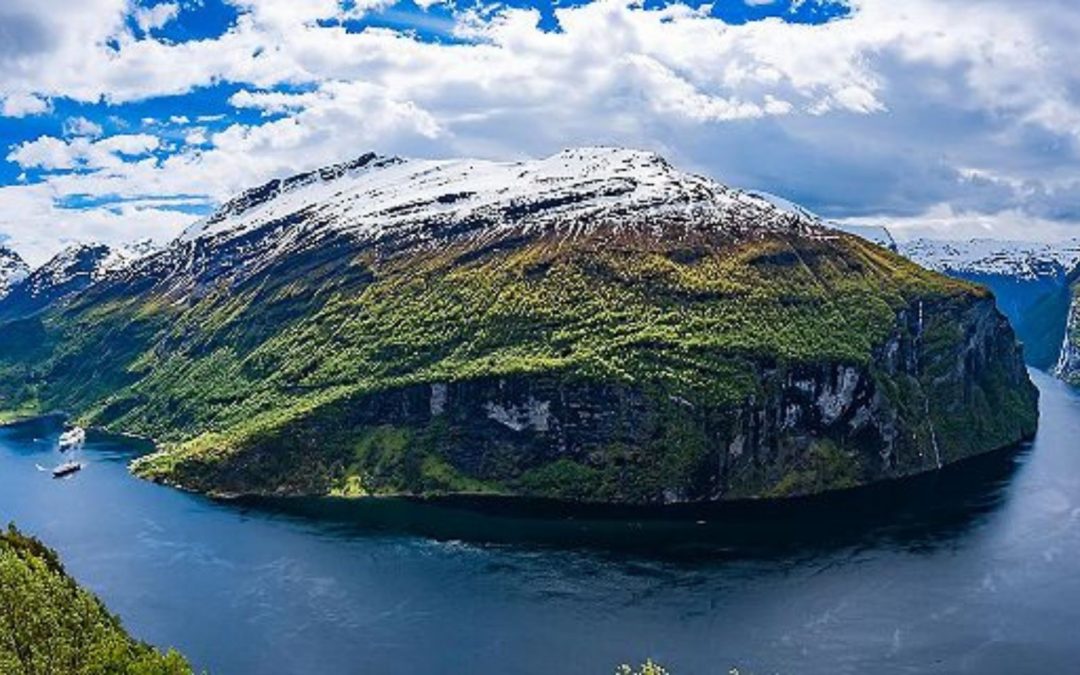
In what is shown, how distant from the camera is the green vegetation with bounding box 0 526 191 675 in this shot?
83.2 metres

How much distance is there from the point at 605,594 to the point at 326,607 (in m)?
45.3

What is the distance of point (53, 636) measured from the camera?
85.9 m

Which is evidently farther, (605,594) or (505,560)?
(505,560)

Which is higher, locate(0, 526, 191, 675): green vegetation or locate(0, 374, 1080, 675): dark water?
locate(0, 526, 191, 675): green vegetation

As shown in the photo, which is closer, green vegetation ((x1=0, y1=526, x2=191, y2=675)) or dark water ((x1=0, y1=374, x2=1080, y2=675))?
green vegetation ((x1=0, y1=526, x2=191, y2=675))

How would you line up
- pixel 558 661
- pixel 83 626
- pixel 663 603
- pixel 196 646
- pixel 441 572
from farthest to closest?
pixel 441 572 → pixel 663 603 → pixel 196 646 → pixel 558 661 → pixel 83 626

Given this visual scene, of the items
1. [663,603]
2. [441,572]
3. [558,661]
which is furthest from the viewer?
[441,572]

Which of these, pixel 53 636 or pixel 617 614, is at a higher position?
pixel 53 636

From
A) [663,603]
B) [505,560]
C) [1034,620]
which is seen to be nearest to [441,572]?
[505,560]

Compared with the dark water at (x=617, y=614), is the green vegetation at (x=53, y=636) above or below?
above

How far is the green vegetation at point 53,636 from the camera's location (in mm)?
83188

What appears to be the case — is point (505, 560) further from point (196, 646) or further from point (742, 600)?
point (196, 646)

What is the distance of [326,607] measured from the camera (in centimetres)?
17750

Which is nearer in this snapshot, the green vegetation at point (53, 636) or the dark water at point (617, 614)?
the green vegetation at point (53, 636)
